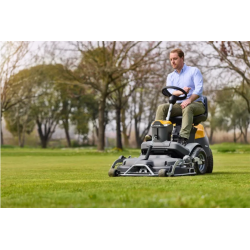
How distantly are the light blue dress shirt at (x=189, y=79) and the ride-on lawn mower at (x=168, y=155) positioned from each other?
0.73 feet

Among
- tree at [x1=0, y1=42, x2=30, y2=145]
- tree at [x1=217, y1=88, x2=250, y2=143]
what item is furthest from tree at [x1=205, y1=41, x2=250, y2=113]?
tree at [x1=0, y1=42, x2=30, y2=145]

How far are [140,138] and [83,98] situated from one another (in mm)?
3504

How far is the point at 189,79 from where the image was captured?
6.87 meters

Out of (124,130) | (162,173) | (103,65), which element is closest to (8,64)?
(103,65)

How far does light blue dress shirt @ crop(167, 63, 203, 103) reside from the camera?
6742 millimetres

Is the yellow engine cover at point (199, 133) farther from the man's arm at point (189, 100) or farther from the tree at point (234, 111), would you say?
the tree at point (234, 111)

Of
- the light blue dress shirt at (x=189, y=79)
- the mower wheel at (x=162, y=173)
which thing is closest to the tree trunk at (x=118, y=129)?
the light blue dress shirt at (x=189, y=79)

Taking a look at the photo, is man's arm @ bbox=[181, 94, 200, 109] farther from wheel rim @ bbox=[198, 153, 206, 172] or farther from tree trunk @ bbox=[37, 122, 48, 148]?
tree trunk @ bbox=[37, 122, 48, 148]

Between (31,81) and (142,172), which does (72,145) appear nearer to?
(31,81)

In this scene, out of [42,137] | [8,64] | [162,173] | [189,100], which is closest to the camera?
[162,173]

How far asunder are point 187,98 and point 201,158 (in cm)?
90

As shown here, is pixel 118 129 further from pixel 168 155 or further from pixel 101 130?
pixel 168 155

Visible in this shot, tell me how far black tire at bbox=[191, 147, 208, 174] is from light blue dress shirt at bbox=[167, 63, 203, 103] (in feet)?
2.43

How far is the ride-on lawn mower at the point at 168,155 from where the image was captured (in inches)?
241
